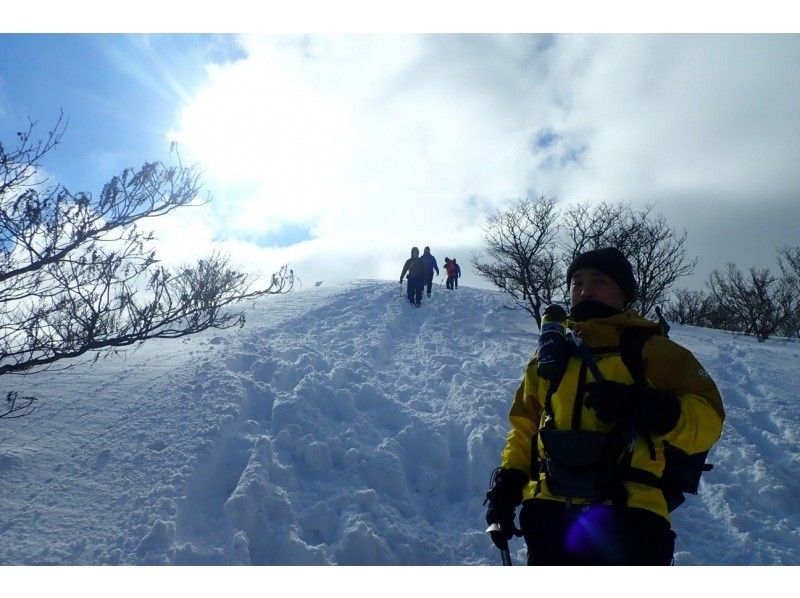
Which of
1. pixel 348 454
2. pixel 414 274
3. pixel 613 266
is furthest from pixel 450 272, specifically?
pixel 613 266

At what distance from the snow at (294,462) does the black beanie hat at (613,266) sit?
347cm

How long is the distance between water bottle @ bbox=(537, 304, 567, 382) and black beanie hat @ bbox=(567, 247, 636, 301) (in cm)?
35

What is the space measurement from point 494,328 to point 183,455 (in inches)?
401

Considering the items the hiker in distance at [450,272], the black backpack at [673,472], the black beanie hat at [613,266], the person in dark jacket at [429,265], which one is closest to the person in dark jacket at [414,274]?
the person in dark jacket at [429,265]

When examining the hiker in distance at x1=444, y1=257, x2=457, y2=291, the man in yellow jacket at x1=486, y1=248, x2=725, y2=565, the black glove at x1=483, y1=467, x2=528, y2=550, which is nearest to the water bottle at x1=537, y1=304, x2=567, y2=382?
the man in yellow jacket at x1=486, y1=248, x2=725, y2=565

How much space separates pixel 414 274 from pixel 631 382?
45.1ft

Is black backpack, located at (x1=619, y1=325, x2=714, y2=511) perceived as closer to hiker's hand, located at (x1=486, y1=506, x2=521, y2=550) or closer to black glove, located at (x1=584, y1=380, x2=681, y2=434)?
black glove, located at (x1=584, y1=380, x2=681, y2=434)

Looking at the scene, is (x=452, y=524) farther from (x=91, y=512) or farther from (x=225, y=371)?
(x=225, y=371)

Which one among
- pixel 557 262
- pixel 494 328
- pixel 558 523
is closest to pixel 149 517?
pixel 558 523

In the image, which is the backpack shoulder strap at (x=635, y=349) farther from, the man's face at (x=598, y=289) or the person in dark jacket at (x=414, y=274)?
the person in dark jacket at (x=414, y=274)

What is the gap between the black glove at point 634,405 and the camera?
6.29 ft

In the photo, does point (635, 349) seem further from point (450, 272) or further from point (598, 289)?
point (450, 272)

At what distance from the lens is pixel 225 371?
25.8 feet

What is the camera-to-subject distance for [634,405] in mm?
1995
